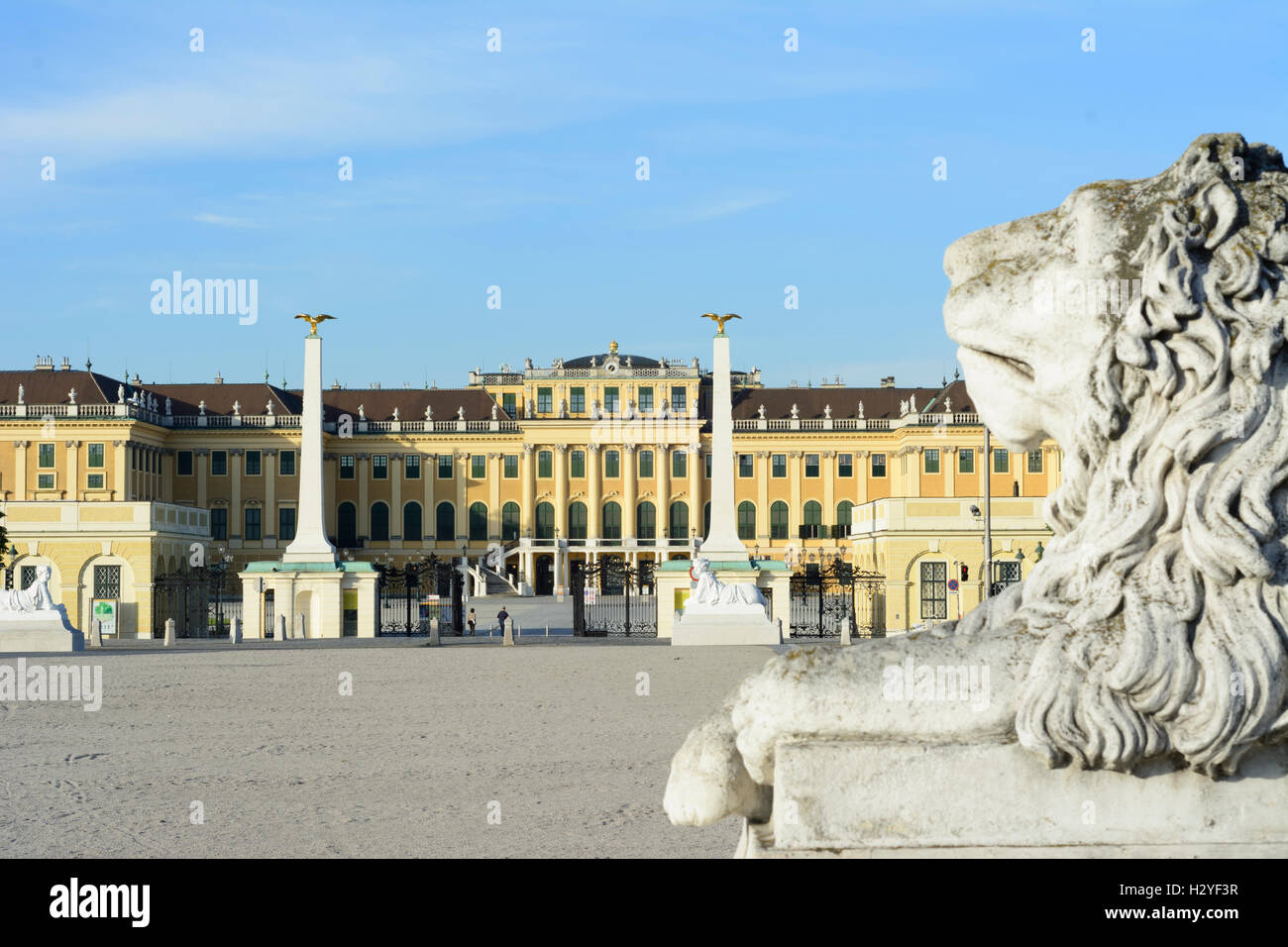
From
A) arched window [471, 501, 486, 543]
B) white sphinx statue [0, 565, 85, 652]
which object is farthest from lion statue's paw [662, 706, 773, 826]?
arched window [471, 501, 486, 543]

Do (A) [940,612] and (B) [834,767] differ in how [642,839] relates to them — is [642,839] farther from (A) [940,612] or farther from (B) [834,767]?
(A) [940,612]

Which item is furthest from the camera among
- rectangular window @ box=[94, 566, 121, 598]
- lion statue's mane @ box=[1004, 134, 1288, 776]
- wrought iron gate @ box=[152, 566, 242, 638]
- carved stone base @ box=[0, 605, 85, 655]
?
rectangular window @ box=[94, 566, 121, 598]

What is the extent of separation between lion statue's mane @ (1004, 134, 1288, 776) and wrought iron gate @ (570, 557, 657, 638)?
31.0 m

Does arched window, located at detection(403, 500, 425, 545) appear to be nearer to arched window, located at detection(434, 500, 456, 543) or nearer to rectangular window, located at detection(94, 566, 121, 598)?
arched window, located at detection(434, 500, 456, 543)

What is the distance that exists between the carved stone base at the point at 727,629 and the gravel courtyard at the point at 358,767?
8228mm

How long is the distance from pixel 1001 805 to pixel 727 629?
27944 mm

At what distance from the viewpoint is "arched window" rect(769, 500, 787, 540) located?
92.4 metres

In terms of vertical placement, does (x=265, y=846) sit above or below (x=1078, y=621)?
below

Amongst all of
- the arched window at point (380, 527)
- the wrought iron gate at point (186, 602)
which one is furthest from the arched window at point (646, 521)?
the wrought iron gate at point (186, 602)

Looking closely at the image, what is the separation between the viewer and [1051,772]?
2.12 m

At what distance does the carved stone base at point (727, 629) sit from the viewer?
29.8m

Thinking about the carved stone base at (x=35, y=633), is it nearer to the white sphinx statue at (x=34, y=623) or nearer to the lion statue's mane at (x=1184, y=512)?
the white sphinx statue at (x=34, y=623)
